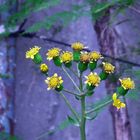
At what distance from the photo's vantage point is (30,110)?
2.99 m

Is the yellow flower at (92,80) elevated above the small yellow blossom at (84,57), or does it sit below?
below

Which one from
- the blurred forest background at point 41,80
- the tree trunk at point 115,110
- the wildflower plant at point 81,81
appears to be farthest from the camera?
the blurred forest background at point 41,80

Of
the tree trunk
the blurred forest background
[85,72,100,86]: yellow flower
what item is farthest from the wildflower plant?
the blurred forest background

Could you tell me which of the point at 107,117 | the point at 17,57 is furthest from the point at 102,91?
the point at 17,57

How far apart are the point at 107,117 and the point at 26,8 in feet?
3.54

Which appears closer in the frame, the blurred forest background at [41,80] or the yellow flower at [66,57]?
the yellow flower at [66,57]

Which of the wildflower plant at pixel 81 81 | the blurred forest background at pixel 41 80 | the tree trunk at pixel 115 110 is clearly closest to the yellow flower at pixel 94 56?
the wildflower plant at pixel 81 81

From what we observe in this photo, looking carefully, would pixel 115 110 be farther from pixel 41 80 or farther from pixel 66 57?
pixel 41 80

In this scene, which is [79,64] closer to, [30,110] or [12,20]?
[12,20]

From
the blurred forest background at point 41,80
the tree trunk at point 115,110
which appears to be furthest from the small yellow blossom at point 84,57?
the blurred forest background at point 41,80

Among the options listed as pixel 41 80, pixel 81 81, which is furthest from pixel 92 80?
pixel 41 80

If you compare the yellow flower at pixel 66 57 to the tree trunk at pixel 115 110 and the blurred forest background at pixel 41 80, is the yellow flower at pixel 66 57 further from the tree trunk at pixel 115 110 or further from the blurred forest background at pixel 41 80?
the blurred forest background at pixel 41 80

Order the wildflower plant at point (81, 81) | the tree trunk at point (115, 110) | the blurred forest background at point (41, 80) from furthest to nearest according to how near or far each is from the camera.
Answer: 1. the blurred forest background at point (41, 80)
2. the tree trunk at point (115, 110)
3. the wildflower plant at point (81, 81)

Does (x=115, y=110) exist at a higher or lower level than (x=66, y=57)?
lower
